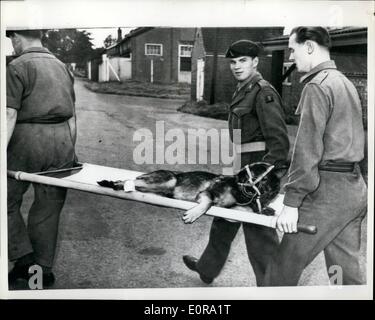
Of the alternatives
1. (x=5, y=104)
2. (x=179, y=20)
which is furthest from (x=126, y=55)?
(x=5, y=104)

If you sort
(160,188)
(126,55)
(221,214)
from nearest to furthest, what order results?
1. (221,214)
2. (160,188)
3. (126,55)

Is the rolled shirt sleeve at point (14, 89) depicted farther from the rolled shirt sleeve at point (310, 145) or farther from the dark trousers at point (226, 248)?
the rolled shirt sleeve at point (310, 145)

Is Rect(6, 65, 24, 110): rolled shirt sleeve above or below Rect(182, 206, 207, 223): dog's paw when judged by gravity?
above

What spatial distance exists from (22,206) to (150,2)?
7.44 feet

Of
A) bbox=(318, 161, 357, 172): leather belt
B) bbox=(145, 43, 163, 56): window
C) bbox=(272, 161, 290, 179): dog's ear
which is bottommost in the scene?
bbox=(272, 161, 290, 179): dog's ear

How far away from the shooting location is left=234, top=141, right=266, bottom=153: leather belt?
430cm

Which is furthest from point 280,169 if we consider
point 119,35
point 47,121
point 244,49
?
point 47,121

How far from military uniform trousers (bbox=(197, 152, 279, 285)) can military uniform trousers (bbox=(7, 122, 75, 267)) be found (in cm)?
146

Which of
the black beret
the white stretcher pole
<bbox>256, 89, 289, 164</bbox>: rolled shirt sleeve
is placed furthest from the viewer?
the black beret

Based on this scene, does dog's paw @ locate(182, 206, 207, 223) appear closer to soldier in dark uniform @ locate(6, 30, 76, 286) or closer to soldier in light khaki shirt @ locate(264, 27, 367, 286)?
soldier in light khaki shirt @ locate(264, 27, 367, 286)

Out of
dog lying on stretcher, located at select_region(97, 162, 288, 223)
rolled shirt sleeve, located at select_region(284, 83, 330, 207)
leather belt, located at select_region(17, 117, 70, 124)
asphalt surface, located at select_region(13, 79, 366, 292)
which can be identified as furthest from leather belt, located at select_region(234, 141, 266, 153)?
leather belt, located at select_region(17, 117, 70, 124)

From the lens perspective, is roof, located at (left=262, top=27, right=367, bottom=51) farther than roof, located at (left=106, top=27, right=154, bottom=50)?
No

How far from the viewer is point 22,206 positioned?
176 inches

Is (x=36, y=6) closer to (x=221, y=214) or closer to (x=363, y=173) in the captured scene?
(x=221, y=214)
